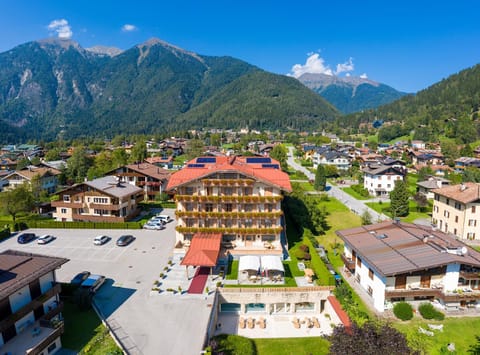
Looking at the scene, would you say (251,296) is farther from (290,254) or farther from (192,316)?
(290,254)

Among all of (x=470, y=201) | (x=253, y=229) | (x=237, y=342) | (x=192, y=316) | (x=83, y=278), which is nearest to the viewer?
(x=237, y=342)

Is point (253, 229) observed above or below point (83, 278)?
above

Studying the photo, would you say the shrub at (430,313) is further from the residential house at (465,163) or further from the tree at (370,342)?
the residential house at (465,163)

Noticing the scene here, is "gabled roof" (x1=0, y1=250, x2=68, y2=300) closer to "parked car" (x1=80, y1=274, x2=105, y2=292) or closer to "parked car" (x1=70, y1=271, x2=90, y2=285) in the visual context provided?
"parked car" (x1=80, y1=274, x2=105, y2=292)

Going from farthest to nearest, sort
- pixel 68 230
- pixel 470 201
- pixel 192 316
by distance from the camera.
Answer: pixel 68 230, pixel 470 201, pixel 192 316

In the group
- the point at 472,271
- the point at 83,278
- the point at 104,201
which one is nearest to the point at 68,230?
the point at 104,201

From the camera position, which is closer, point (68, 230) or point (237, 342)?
point (237, 342)
